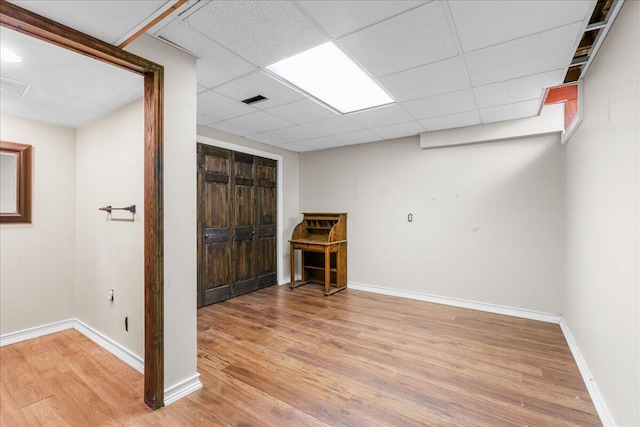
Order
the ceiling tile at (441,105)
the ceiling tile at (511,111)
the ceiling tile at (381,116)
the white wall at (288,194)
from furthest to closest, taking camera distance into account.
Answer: the white wall at (288,194)
the ceiling tile at (381,116)
the ceiling tile at (511,111)
the ceiling tile at (441,105)

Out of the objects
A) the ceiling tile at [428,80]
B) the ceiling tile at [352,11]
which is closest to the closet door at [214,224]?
the ceiling tile at [428,80]

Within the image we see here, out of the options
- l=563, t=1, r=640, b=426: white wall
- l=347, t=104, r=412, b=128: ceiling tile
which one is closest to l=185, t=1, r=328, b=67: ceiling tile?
l=347, t=104, r=412, b=128: ceiling tile

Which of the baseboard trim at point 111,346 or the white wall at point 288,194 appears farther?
the white wall at point 288,194

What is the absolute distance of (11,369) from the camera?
92.0 inches

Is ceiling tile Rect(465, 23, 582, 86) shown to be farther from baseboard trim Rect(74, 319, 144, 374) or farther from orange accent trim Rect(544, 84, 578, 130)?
baseboard trim Rect(74, 319, 144, 374)

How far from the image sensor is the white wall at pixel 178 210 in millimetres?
1896

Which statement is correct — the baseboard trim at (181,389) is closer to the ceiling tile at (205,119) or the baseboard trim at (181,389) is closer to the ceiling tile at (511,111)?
the ceiling tile at (205,119)

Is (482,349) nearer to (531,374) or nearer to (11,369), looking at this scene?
(531,374)

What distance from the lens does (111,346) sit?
2.62 metres

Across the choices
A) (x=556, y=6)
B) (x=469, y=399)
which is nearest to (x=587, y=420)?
(x=469, y=399)

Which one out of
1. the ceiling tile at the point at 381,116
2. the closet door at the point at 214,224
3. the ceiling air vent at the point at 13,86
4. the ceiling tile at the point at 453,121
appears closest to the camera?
the ceiling air vent at the point at 13,86

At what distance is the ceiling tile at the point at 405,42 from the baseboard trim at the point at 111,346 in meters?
2.88

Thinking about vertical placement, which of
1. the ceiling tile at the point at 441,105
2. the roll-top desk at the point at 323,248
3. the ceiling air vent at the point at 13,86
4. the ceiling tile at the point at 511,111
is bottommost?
the roll-top desk at the point at 323,248

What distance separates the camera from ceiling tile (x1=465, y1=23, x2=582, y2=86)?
1.85 m
